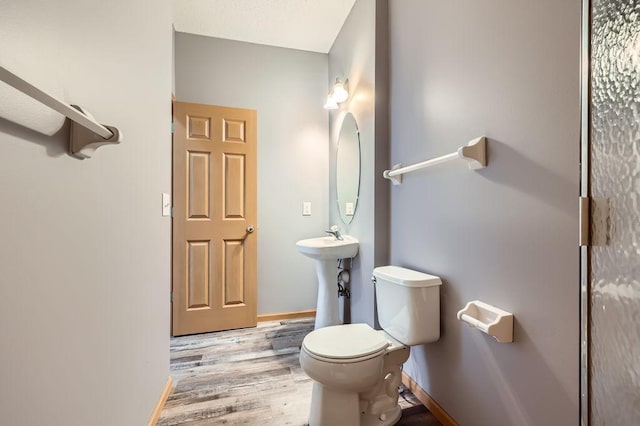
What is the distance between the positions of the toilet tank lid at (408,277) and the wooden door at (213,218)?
1379mm

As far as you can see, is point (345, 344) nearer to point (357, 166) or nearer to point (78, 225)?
point (78, 225)

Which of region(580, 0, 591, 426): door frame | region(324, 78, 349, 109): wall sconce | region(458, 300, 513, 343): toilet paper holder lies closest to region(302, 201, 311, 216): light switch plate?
region(324, 78, 349, 109): wall sconce

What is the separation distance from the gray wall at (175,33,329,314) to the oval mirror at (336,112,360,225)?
377 mm

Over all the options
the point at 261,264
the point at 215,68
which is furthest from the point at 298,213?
the point at 215,68

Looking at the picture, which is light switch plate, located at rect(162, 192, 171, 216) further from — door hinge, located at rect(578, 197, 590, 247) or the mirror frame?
door hinge, located at rect(578, 197, 590, 247)

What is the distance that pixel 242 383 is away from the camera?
5.65 ft

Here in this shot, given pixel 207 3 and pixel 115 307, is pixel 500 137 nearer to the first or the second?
pixel 115 307

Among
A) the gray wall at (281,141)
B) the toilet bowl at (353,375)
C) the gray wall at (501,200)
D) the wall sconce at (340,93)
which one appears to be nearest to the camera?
the gray wall at (501,200)

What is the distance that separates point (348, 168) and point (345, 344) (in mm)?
1414

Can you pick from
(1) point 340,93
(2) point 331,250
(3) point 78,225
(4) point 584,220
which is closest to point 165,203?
(3) point 78,225

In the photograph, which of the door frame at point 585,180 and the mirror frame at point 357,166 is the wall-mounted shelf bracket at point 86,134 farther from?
the mirror frame at point 357,166

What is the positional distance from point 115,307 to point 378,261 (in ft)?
4.60

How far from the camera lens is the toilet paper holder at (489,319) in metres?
1.01

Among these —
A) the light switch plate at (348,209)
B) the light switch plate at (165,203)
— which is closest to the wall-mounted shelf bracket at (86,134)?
the light switch plate at (165,203)
